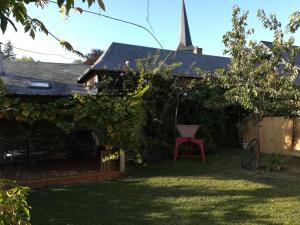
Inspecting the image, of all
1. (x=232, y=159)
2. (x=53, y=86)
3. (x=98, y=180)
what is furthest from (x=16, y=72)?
(x=232, y=159)

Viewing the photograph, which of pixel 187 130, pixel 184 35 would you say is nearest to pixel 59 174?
pixel 187 130

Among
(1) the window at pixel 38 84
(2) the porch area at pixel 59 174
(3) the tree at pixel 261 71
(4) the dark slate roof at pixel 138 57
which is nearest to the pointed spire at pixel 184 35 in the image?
(4) the dark slate roof at pixel 138 57

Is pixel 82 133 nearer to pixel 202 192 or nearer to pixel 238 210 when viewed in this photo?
pixel 202 192

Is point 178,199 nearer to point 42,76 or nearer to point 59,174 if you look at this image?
point 59,174

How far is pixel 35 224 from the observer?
17.1 feet

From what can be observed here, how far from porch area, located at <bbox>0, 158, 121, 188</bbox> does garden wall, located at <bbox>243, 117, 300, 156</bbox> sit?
246 inches

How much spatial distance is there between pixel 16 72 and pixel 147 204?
11.4 meters

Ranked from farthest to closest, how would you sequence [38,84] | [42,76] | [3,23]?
[42,76], [38,84], [3,23]

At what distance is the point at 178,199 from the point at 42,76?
10868mm

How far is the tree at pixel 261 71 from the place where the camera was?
8.67m

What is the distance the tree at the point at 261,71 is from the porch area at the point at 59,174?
154 inches

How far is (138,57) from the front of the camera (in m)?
16.5

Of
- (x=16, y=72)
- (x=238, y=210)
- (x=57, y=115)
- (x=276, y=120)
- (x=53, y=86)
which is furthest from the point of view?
(x=16, y=72)

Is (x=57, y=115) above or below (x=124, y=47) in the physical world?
below
